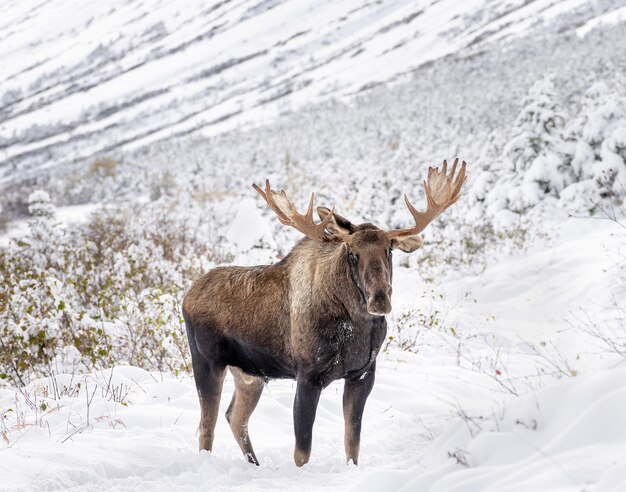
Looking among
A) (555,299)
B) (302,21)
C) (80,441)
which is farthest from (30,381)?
(302,21)

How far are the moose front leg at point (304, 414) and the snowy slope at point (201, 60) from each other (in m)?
46.5

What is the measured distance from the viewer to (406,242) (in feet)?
A: 13.8

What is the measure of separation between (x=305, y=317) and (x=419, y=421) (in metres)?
1.41

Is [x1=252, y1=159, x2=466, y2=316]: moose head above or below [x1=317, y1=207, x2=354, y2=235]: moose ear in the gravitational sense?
below

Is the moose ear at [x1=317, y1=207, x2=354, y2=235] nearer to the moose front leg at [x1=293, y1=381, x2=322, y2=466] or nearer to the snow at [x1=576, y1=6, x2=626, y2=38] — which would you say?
the moose front leg at [x1=293, y1=381, x2=322, y2=466]

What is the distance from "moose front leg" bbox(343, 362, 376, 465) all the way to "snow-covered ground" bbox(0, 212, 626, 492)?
14 cm

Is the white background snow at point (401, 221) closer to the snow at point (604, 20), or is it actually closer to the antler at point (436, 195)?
the snow at point (604, 20)

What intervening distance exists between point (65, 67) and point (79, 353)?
255ft

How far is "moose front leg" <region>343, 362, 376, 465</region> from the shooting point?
4.27 meters

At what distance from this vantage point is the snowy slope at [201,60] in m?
54.0

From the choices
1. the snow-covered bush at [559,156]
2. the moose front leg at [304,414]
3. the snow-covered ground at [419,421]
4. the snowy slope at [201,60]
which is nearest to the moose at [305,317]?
the moose front leg at [304,414]

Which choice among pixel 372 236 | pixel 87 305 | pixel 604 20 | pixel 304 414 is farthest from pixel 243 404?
pixel 604 20

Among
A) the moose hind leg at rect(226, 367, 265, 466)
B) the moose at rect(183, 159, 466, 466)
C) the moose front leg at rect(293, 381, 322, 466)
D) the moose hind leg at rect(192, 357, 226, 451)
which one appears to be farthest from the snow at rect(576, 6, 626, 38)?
the moose front leg at rect(293, 381, 322, 466)

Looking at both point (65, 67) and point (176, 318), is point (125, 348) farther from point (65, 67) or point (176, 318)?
point (65, 67)
